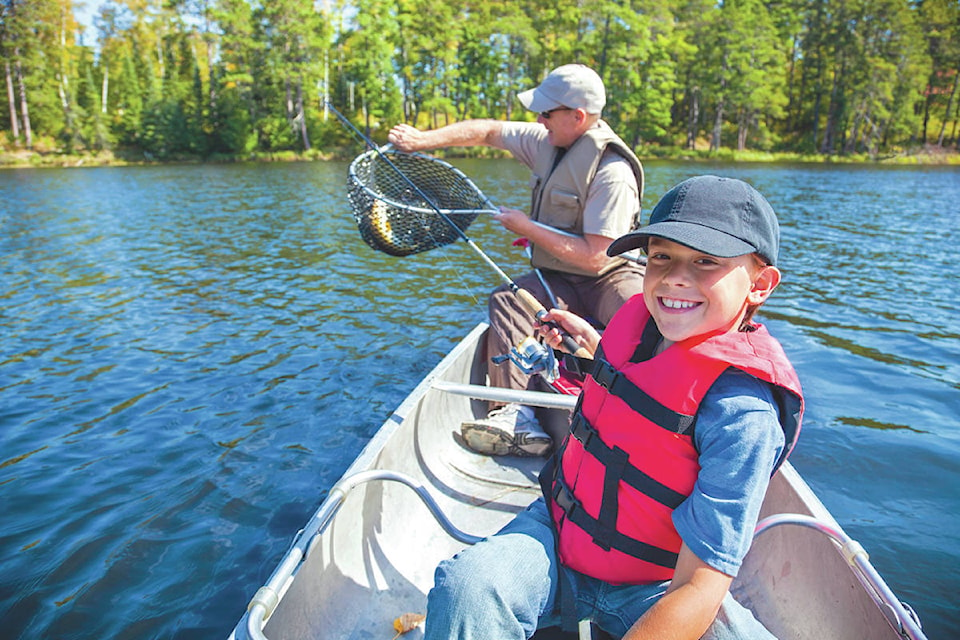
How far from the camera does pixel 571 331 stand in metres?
3.10

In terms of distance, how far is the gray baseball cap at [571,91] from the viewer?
13.9 feet

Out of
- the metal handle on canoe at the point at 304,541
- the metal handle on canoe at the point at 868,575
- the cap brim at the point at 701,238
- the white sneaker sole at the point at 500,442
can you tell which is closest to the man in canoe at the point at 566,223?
the white sneaker sole at the point at 500,442

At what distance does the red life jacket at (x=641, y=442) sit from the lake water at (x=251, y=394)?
2.36 m

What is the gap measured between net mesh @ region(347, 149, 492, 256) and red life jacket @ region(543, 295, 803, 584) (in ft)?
9.09

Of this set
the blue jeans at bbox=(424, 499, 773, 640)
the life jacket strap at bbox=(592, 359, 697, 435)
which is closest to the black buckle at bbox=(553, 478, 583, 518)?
the blue jeans at bbox=(424, 499, 773, 640)

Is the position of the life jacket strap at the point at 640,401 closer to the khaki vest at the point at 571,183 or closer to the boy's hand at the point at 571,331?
the boy's hand at the point at 571,331

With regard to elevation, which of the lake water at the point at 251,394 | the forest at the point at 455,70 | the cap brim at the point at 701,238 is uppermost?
the forest at the point at 455,70

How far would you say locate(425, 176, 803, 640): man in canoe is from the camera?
163 centimetres

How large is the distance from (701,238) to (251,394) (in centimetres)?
559

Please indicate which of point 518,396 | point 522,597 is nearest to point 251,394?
point 518,396

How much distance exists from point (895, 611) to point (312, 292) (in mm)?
9469

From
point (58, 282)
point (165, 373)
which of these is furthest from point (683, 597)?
point (58, 282)

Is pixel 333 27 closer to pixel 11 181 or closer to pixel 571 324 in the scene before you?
pixel 11 181

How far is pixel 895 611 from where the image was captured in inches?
82.8
